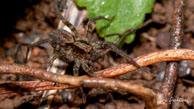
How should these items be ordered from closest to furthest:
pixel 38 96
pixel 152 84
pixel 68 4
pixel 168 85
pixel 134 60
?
1. pixel 168 85
2. pixel 134 60
3. pixel 38 96
4. pixel 152 84
5. pixel 68 4

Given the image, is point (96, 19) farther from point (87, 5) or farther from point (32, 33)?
point (32, 33)

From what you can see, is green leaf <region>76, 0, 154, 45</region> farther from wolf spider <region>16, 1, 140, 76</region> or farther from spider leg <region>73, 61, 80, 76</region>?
spider leg <region>73, 61, 80, 76</region>

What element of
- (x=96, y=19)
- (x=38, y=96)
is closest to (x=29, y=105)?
(x=38, y=96)

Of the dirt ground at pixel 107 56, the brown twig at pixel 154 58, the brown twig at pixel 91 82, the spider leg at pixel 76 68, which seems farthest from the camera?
the spider leg at pixel 76 68

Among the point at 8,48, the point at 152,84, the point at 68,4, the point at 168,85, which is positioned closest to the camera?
the point at 168,85

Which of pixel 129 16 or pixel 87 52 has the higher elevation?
pixel 129 16

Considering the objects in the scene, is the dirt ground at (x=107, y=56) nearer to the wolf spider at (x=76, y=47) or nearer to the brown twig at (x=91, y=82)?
the wolf spider at (x=76, y=47)

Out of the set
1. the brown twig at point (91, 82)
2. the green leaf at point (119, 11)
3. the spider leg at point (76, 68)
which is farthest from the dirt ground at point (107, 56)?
the green leaf at point (119, 11)

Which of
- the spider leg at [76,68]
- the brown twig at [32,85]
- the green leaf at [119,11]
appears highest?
the green leaf at [119,11]

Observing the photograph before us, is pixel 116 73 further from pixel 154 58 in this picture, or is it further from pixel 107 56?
pixel 107 56
